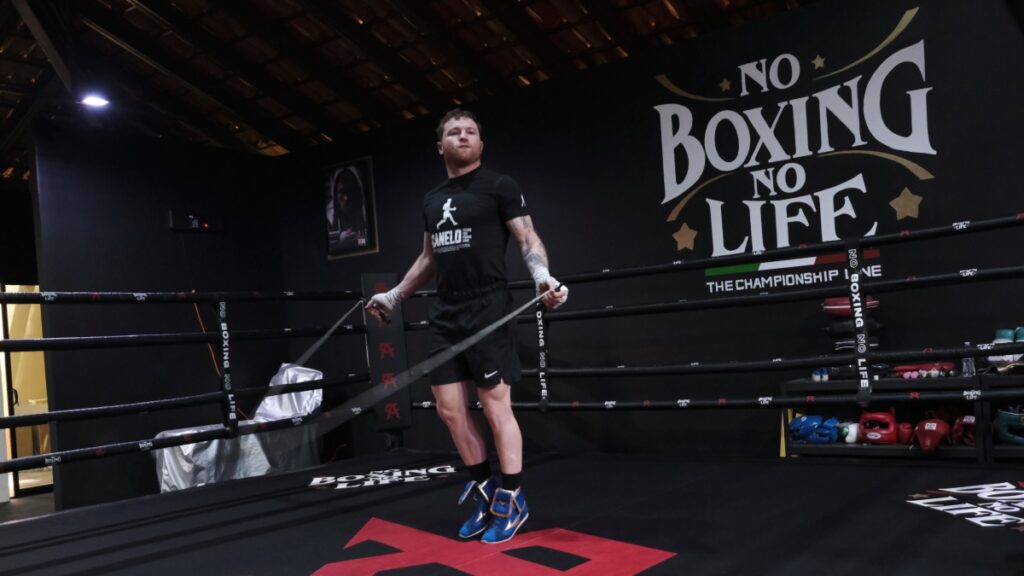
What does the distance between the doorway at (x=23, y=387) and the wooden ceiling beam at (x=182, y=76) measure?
2.05m

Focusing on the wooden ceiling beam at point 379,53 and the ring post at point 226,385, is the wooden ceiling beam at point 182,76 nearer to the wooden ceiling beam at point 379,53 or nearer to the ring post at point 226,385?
the wooden ceiling beam at point 379,53

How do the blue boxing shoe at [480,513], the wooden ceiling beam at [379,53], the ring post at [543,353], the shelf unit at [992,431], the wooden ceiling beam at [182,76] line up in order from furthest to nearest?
the wooden ceiling beam at [182,76]
the wooden ceiling beam at [379,53]
the ring post at [543,353]
the shelf unit at [992,431]
the blue boxing shoe at [480,513]

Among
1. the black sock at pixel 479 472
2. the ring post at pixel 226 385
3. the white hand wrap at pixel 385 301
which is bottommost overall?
the black sock at pixel 479 472

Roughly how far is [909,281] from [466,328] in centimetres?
183

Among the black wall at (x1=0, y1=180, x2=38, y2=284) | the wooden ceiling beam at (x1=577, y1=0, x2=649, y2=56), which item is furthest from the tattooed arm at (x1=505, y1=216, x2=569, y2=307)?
the black wall at (x1=0, y1=180, x2=38, y2=284)

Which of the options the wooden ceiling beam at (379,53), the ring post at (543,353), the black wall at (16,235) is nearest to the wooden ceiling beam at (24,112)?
the black wall at (16,235)

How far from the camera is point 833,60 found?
12.7 feet

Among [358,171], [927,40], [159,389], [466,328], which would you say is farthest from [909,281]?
[159,389]

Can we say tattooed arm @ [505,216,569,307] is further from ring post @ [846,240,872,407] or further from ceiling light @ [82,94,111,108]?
ceiling light @ [82,94,111,108]

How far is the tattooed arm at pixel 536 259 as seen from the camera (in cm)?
216

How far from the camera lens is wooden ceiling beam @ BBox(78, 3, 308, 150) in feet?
17.3

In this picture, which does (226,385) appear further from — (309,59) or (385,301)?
(309,59)

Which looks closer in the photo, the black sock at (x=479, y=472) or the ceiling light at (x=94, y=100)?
the black sock at (x=479, y=472)

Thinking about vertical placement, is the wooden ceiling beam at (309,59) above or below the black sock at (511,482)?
above
